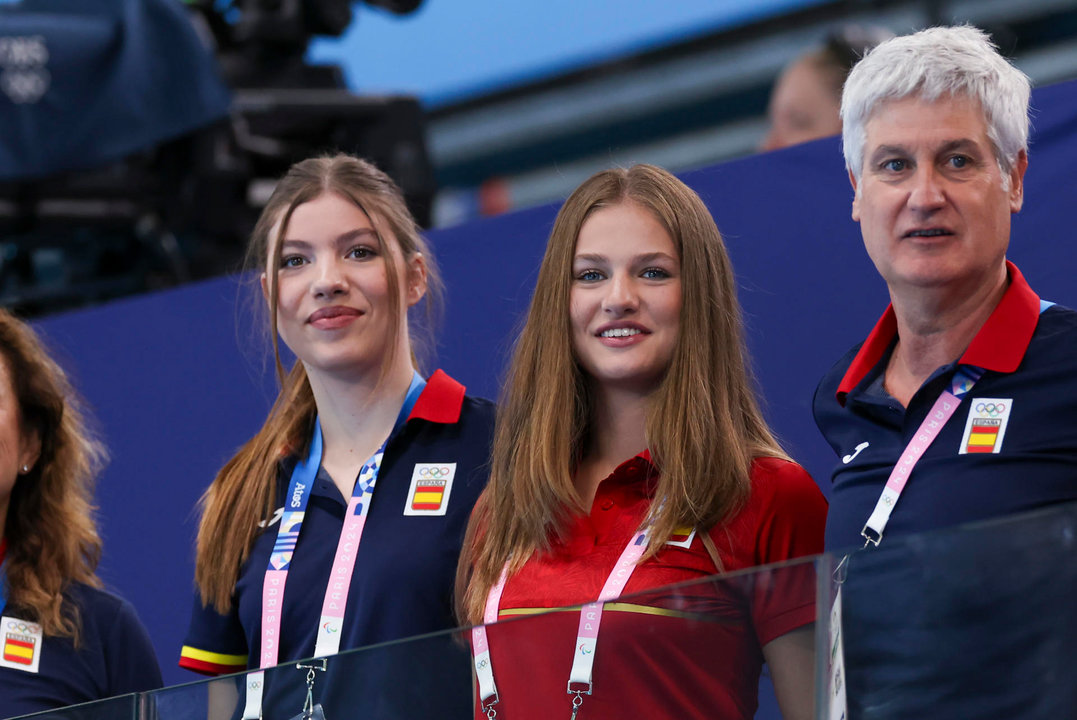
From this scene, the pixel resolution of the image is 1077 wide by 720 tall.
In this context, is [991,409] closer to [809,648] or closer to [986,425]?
[986,425]

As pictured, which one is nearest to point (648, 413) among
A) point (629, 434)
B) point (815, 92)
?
point (629, 434)

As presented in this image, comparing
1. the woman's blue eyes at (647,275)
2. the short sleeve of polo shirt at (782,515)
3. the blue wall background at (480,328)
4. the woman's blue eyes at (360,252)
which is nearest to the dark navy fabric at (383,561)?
the woman's blue eyes at (360,252)

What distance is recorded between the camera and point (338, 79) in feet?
15.5

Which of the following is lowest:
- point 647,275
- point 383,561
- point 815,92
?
point 383,561

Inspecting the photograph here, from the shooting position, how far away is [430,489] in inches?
89.0

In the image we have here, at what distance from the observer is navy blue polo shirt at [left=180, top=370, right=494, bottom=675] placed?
213cm

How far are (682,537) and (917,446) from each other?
33cm

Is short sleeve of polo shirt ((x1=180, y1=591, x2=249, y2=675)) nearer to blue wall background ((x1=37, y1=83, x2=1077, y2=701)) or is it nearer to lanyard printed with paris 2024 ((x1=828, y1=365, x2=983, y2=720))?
blue wall background ((x1=37, y1=83, x2=1077, y2=701))

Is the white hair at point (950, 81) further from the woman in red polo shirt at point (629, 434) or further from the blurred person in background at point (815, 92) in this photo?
the blurred person in background at point (815, 92)

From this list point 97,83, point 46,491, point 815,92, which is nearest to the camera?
point 46,491

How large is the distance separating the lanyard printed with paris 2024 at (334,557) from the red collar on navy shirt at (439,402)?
0.03 m

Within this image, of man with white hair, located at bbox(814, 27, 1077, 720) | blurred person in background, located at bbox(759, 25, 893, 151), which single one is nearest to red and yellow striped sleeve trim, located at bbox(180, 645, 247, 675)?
man with white hair, located at bbox(814, 27, 1077, 720)

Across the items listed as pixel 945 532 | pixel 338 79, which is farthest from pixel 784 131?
pixel 945 532

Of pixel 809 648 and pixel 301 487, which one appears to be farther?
pixel 301 487
